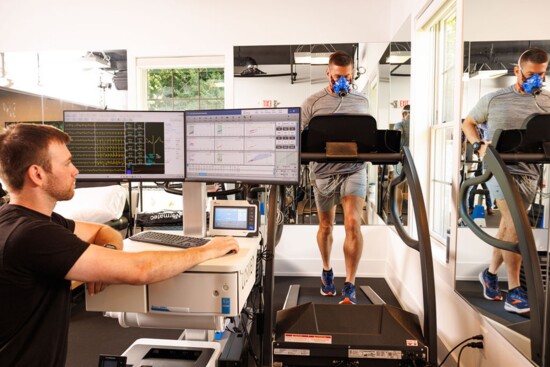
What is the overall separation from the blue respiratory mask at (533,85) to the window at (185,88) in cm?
315

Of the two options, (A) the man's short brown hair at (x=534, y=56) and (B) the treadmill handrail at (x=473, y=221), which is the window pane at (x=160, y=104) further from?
(A) the man's short brown hair at (x=534, y=56)

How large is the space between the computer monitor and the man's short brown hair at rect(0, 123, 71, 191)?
24.2 inches

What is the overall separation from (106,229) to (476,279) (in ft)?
5.94

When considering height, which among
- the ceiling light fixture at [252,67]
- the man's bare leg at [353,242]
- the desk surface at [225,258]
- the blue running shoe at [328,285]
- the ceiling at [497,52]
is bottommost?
the blue running shoe at [328,285]

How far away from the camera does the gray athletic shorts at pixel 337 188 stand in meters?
3.20

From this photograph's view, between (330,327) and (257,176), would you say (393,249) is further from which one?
(257,176)

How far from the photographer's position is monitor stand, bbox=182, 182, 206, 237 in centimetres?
201

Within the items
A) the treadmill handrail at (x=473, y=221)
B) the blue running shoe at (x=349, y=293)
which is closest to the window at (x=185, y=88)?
the blue running shoe at (x=349, y=293)

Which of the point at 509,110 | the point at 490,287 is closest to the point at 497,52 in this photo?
the point at 509,110

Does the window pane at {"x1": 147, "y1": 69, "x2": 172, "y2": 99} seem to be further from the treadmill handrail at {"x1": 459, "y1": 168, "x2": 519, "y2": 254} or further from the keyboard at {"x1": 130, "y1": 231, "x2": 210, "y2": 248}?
the treadmill handrail at {"x1": 459, "y1": 168, "x2": 519, "y2": 254}

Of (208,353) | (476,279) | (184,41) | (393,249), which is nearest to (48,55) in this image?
(184,41)

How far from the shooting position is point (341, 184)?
3.26 metres

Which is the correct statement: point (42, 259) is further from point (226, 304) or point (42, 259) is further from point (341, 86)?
point (341, 86)

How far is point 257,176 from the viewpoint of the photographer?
1.96m
